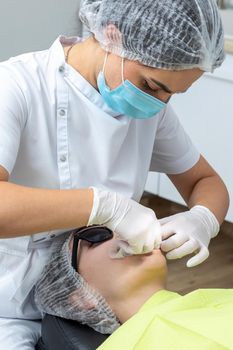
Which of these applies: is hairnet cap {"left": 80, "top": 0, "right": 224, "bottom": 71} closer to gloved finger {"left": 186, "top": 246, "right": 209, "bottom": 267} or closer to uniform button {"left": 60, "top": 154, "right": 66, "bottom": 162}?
uniform button {"left": 60, "top": 154, "right": 66, "bottom": 162}

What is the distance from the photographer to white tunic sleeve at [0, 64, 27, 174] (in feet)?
4.31

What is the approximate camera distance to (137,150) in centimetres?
159

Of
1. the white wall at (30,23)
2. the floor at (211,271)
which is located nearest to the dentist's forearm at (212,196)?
the floor at (211,271)

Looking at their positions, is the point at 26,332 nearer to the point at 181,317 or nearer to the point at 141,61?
the point at 181,317

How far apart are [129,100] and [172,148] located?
341mm

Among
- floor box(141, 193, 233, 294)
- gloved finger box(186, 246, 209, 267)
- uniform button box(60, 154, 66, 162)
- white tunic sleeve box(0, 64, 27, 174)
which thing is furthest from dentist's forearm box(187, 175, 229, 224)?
floor box(141, 193, 233, 294)

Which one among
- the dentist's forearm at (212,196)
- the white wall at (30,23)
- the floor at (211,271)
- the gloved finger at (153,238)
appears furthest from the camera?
the white wall at (30,23)

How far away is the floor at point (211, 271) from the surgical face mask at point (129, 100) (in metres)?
1.42

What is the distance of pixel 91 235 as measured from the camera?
57.1 inches

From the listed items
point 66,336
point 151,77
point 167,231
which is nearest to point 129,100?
point 151,77

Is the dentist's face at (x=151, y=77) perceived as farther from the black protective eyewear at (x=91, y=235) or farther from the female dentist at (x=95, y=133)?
the black protective eyewear at (x=91, y=235)

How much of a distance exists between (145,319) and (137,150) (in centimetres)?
50

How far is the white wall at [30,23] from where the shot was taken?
293 cm

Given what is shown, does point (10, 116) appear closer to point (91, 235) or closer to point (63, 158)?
point (63, 158)
